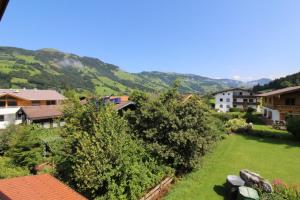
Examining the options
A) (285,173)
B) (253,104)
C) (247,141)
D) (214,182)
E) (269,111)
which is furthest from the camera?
(253,104)

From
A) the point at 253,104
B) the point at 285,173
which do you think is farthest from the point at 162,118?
the point at 253,104

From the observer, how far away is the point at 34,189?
10727 mm

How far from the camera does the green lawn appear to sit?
17.4m

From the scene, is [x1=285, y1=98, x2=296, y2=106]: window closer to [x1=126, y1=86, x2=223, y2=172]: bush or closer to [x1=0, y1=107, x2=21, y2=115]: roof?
[x1=126, y1=86, x2=223, y2=172]: bush

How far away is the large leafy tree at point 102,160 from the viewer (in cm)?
1405

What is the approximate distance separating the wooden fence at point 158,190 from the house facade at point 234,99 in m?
63.0

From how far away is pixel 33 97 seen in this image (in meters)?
54.3

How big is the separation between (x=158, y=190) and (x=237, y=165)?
9471mm

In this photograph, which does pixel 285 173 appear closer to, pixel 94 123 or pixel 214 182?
pixel 214 182

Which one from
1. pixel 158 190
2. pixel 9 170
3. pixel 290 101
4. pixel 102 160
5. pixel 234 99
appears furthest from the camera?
pixel 234 99

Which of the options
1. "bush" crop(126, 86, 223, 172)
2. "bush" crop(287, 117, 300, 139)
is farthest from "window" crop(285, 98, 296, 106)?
"bush" crop(126, 86, 223, 172)

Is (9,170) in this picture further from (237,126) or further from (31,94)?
(31,94)

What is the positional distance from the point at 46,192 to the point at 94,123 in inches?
242

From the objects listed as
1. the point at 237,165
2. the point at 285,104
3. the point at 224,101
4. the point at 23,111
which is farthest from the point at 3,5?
the point at 224,101
